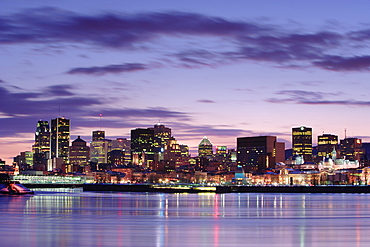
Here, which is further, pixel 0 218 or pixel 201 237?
pixel 0 218

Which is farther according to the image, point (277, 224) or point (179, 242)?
point (277, 224)

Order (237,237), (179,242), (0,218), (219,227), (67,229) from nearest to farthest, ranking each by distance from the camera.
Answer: (179,242), (237,237), (67,229), (219,227), (0,218)

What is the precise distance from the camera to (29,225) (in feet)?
167

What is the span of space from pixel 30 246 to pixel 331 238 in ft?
57.1

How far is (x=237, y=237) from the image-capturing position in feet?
139

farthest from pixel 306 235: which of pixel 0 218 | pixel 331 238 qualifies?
pixel 0 218

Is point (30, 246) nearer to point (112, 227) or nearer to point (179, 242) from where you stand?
point (179, 242)

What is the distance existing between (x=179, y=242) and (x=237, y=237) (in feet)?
14.9

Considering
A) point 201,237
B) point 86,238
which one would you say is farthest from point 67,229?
point 201,237

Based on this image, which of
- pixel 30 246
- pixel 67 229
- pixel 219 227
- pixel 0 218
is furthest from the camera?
pixel 0 218

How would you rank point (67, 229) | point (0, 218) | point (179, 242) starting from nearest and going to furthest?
point (179, 242), point (67, 229), point (0, 218)

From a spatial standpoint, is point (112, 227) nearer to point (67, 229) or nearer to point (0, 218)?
point (67, 229)

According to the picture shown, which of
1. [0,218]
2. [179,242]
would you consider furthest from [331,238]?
[0,218]

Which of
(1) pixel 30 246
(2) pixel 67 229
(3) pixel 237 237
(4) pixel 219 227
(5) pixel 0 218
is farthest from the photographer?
(5) pixel 0 218
